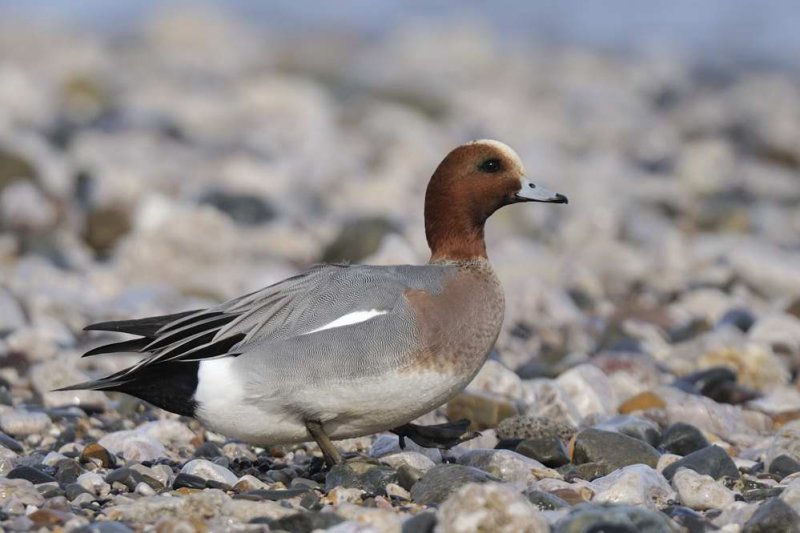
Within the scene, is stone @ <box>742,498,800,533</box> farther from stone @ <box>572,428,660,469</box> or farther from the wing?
the wing

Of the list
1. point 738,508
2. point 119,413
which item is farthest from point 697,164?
point 738,508

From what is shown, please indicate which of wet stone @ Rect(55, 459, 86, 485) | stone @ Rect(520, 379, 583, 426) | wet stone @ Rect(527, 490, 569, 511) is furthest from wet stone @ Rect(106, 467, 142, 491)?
stone @ Rect(520, 379, 583, 426)

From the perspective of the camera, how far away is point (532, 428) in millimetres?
5215

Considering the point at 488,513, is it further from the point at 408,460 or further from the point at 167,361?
the point at 167,361

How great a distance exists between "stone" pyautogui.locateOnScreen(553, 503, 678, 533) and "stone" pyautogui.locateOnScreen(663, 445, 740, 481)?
93cm

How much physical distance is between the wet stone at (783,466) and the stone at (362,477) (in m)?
1.48

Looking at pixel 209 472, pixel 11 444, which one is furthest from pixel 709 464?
pixel 11 444

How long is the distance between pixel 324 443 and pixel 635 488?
3.65 ft

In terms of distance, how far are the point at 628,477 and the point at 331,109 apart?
13.5m

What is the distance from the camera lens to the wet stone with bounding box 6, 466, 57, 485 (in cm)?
438

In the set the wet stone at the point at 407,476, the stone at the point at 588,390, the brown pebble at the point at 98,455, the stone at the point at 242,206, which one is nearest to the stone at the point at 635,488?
the wet stone at the point at 407,476

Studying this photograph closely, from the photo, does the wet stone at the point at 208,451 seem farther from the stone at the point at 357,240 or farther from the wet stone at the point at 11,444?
the stone at the point at 357,240

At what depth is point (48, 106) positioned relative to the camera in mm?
15203

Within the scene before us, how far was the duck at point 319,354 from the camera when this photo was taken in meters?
4.64
